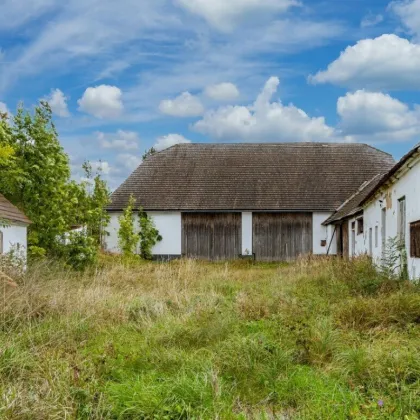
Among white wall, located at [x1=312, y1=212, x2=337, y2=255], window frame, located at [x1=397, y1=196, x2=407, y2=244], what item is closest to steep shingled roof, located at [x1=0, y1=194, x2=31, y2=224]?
window frame, located at [x1=397, y1=196, x2=407, y2=244]

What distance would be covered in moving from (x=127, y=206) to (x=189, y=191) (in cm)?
351

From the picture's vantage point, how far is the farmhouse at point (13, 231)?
1584 centimetres

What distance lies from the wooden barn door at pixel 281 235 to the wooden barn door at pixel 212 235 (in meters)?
1.08

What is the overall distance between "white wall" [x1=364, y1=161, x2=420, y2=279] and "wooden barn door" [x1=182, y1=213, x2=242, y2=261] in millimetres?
10998

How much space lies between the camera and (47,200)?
58.3 feet

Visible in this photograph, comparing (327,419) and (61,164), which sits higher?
Result: (61,164)

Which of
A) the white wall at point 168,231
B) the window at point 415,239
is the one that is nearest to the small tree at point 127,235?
the white wall at point 168,231

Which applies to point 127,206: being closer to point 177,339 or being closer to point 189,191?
point 189,191

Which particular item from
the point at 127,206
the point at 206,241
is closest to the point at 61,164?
the point at 127,206

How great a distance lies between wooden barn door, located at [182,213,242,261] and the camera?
27.2 metres

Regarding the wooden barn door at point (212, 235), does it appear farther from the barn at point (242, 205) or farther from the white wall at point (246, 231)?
the white wall at point (246, 231)

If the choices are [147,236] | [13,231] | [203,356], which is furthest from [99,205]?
[203,356]

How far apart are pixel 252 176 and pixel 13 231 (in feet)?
50.5

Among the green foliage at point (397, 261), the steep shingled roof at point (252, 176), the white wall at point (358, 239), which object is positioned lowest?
the green foliage at point (397, 261)
